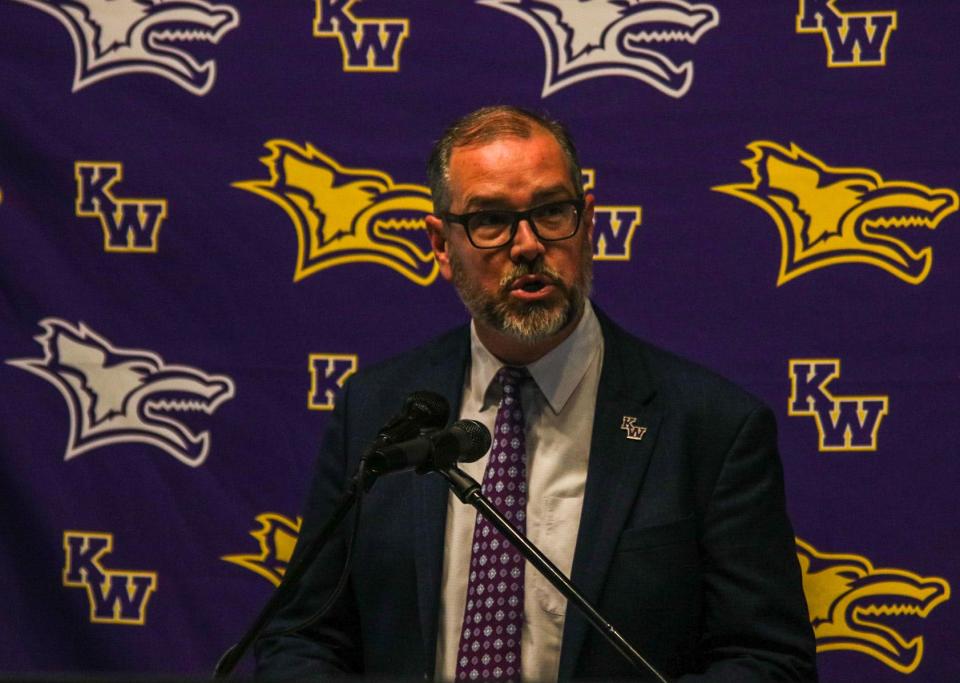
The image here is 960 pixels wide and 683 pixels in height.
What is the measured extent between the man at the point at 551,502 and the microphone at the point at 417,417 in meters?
0.43

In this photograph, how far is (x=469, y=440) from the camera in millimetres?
1367

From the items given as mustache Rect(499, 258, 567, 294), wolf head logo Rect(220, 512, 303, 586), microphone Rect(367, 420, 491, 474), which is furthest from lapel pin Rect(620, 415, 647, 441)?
wolf head logo Rect(220, 512, 303, 586)

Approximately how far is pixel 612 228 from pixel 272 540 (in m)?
0.95

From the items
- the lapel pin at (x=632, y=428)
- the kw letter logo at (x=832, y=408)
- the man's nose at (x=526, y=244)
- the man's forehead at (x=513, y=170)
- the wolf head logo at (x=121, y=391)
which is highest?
the man's forehead at (x=513, y=170)

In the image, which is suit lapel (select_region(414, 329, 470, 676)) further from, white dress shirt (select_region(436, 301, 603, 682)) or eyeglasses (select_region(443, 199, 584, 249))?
eyeglasses (select_region(443, 199, 584, 249))

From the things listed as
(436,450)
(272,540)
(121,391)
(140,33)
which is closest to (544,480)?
(436,450)

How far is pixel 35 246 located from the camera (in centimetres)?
248

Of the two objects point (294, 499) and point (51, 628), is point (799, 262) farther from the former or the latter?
point (51, 628)

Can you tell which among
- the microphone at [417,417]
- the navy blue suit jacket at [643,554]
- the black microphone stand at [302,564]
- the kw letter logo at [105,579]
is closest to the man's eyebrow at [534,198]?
the navy blue suit jacket at [643,554]

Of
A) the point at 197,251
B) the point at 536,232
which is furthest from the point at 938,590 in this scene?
the point at 197,251

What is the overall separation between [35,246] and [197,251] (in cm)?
34

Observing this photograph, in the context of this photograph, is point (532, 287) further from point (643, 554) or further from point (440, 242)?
point (643, 554)

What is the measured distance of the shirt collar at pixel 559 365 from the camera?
6.11ft

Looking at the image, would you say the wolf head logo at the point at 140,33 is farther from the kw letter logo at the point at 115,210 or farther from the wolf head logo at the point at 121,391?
the wolf head logo at the point at 121,391
